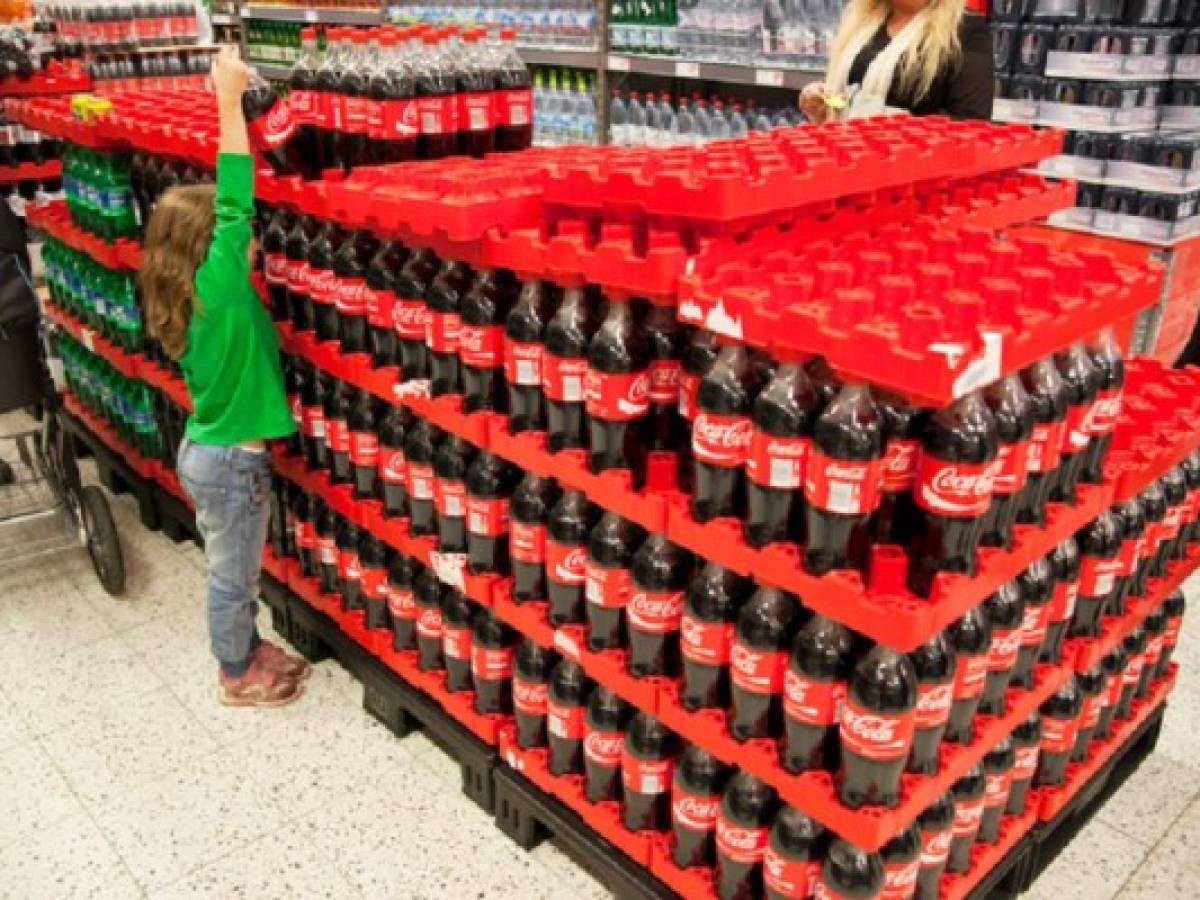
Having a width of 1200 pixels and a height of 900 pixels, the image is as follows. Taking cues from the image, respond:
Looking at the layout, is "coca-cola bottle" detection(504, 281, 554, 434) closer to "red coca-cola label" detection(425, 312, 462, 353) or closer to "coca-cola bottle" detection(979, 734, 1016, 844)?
"red coca-cola label" detection(425, 312, 462, 353)

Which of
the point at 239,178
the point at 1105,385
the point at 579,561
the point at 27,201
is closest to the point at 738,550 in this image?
the point at 579,561

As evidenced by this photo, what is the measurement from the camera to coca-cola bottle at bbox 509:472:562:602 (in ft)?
7.25

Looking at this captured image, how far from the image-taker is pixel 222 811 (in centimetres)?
260

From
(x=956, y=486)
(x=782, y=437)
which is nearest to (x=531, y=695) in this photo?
(x=782, y=437)

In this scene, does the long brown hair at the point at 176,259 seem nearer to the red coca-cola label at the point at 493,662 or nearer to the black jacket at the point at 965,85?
the red coca-cola label at the point at 493,662

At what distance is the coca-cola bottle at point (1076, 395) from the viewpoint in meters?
1.81

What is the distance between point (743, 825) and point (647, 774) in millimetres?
253

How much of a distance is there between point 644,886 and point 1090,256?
4.96 feet

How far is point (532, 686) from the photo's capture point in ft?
7.80

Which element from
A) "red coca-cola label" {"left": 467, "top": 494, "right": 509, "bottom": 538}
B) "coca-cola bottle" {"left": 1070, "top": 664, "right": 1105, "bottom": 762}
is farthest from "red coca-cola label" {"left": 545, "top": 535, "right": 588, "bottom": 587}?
"coca-cola bottle" {"left": 1070, "top": 664, "right": 1105, "bottom": 762}

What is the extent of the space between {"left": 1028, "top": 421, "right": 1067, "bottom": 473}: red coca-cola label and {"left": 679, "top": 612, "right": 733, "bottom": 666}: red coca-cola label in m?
0.58

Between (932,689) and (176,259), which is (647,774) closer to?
(932,689)

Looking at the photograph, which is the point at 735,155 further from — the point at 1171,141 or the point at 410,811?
the point at 1171,141

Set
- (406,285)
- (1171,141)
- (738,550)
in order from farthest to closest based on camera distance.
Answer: (1171,141)
(406,285)
(738,550)
